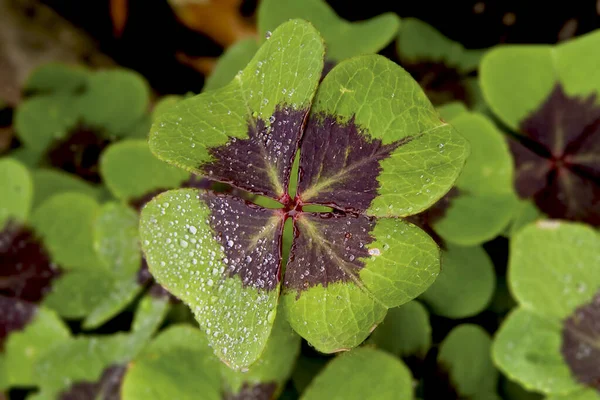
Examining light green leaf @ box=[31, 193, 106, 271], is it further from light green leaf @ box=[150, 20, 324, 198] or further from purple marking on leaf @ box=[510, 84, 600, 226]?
purple marking on leaf @ box=[510, 84, 600, 226]

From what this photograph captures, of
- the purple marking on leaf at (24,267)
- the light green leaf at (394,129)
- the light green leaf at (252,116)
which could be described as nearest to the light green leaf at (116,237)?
the purple marking on leaf at (24,267)

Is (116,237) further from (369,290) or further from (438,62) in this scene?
(438,62)

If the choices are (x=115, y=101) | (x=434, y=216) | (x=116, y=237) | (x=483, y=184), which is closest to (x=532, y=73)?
(x=483, y=184)

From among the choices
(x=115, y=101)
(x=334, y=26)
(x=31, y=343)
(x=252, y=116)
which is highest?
(x=252, y=116)

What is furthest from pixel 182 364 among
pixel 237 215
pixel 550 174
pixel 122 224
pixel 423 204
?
pixel 550 174

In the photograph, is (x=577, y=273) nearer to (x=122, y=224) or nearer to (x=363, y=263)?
(x=363, y=263)

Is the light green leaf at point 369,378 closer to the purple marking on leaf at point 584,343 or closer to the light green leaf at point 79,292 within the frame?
the purple marking on leaf at point 584,343

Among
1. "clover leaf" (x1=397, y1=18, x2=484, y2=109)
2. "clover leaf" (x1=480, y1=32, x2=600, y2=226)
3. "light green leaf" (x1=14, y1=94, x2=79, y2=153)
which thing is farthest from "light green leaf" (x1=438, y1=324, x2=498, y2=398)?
"light green leaf" (x1=14, y1=94, x2=79, y2=153)
